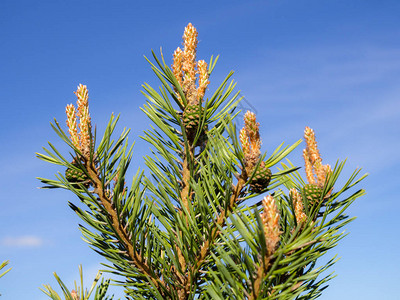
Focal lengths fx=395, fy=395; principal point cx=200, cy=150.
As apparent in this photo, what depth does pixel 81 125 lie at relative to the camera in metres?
2.73

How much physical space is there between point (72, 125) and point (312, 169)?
178 cm

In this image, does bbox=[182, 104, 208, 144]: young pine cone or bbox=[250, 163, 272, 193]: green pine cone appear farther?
bbox=[182, 104, 208, 144]: young pine cone

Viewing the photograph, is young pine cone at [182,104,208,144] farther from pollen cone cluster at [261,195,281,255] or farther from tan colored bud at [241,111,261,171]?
pollen cone cluster at [261,195,281,255]

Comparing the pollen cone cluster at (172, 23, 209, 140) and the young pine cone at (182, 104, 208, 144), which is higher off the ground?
the pollen cone cluster at (172, 23, 209, 140)

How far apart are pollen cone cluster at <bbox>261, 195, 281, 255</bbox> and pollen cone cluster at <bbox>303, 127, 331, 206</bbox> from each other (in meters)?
0.80

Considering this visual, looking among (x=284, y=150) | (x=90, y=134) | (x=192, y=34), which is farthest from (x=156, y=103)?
(x=284, y=150)

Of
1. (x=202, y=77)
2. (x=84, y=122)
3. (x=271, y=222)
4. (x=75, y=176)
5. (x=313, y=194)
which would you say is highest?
(x=202, y=77)

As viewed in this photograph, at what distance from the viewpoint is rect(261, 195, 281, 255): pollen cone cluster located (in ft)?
6.81

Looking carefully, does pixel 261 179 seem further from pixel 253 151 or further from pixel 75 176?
pixel 75 176

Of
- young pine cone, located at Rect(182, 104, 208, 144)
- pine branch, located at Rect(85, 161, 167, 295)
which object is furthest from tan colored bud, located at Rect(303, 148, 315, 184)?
pine branch, located at Rect(85, 161, 167, 295)

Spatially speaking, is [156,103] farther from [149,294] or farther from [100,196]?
[149,294]

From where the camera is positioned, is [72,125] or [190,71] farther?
[190,71]

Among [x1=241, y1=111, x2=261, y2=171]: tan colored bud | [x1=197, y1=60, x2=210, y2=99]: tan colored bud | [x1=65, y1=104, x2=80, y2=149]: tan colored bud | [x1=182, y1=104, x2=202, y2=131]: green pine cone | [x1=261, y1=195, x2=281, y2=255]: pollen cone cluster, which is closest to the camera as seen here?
[x1=261, y1=195, x2=281, y2=255]: pollen cone cluster

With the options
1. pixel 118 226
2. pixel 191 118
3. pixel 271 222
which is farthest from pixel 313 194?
pixel 118 226
